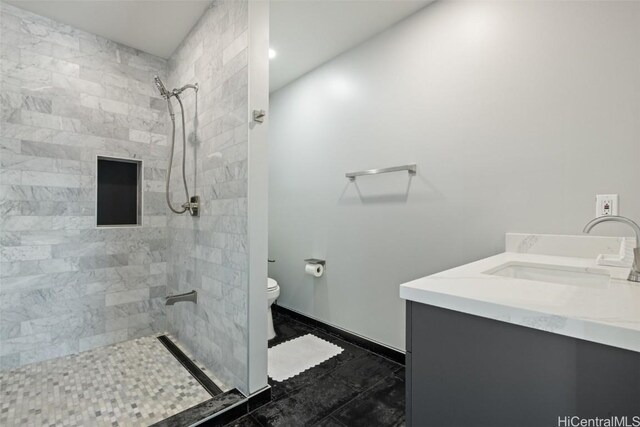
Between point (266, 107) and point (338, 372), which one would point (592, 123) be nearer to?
point (266, 107)

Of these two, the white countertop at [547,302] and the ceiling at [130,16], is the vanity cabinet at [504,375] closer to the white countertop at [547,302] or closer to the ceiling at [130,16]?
the white countertop at [547,302]

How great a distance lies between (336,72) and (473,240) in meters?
1.66

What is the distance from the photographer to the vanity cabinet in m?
0.55

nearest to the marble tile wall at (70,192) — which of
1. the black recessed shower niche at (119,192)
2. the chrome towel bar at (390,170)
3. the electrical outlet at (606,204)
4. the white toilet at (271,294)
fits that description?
the black recessed shower niche at (119,192)

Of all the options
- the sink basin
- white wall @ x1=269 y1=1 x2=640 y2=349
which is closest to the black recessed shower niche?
white wall @ x1=269 y1=1 x2=640 y2=349

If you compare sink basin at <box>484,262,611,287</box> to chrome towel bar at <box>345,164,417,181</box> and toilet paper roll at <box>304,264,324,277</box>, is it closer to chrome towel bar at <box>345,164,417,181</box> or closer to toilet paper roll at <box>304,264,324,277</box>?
chrome towel bar at <box>345,164,417,181</box>

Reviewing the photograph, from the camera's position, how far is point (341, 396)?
1664 mm

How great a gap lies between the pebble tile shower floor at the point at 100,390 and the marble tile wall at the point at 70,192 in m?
0.22

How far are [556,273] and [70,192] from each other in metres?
2.86

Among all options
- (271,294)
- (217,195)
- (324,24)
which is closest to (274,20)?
(324,24)

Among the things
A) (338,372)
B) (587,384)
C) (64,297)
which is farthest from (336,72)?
(64,297)

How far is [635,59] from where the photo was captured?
1220 millimetres

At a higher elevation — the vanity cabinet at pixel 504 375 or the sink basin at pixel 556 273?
the sink basin at pixel 556 273

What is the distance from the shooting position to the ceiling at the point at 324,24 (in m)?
1.87
